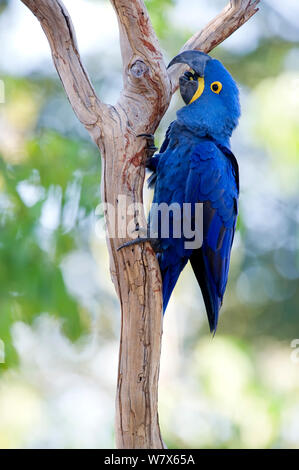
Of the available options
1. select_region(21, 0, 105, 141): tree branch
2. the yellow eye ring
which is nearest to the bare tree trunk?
select_region(21, 0, 105, 141): tree branch

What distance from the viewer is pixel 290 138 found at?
442cm

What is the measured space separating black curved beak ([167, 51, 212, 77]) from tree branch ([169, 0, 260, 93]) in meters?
0.09

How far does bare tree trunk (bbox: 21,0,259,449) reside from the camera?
2.20 m

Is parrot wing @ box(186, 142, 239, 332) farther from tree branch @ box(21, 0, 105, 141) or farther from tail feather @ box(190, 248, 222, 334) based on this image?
tree branch @ box(21, 0, 105, 141)

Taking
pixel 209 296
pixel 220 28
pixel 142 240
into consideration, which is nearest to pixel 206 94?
pixel 220 28

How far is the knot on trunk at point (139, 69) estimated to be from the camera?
2350mm

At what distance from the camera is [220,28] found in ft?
8.69

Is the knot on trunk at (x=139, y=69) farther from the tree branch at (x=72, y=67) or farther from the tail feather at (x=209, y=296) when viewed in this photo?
the tail feather at (x=209, y=296)

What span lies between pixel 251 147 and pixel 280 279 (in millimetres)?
1757

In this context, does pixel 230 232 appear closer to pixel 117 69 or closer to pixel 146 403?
pixel 146 403

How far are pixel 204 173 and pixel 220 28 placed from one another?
29.8 inches

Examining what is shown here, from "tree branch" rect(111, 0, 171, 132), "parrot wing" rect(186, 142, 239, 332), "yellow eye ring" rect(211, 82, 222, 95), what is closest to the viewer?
"tree branch" rect(111, 0, 171, 132)

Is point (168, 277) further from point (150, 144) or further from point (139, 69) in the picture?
point (139, 69)
